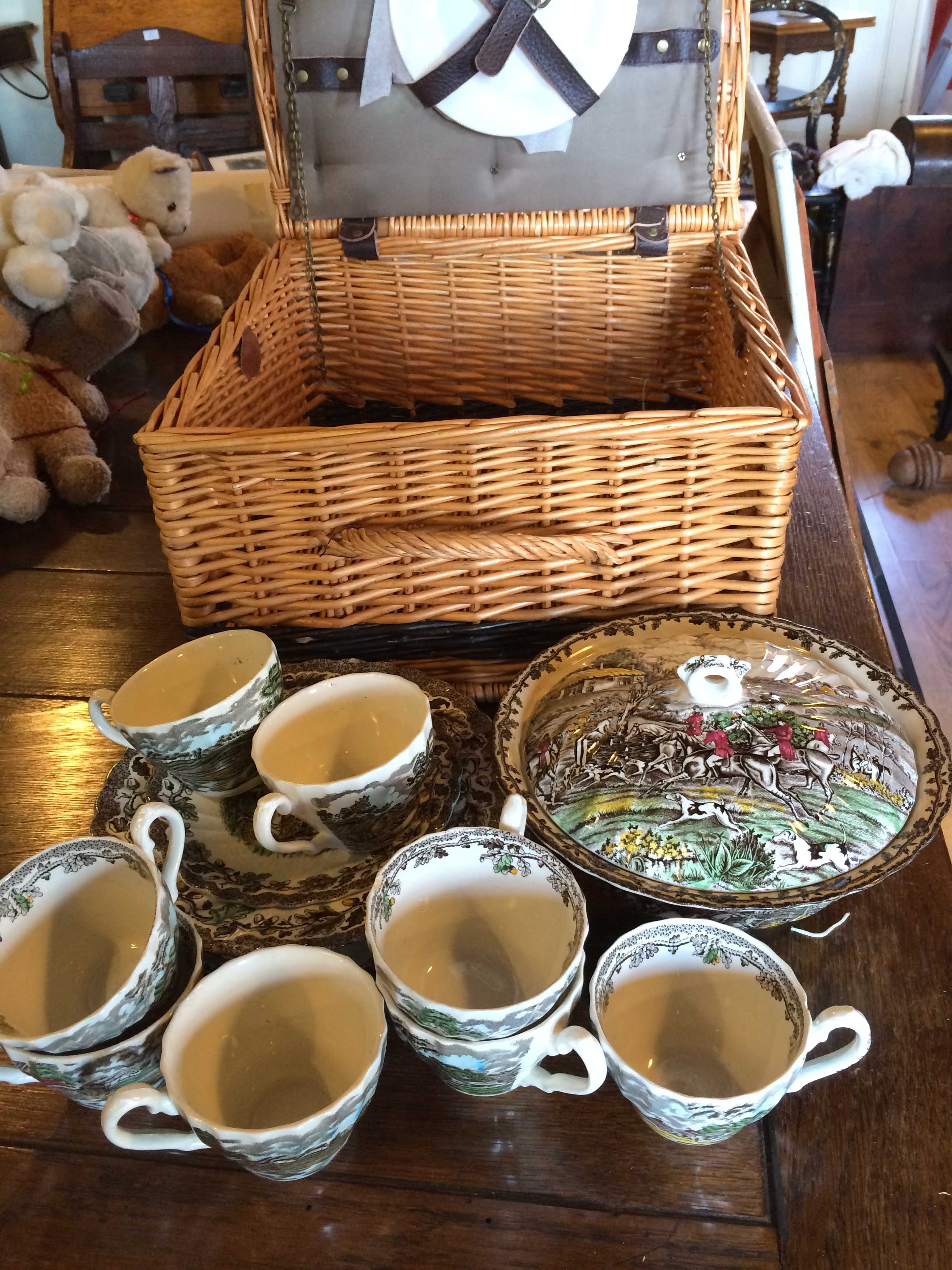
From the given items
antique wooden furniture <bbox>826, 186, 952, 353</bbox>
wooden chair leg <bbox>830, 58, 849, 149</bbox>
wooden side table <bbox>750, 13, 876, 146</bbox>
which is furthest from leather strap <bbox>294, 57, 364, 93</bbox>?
wooden chair leg <bbox>830, 58, 849, 149</bbox>

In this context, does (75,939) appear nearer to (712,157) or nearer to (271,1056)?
(271,1056)

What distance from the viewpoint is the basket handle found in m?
0.57

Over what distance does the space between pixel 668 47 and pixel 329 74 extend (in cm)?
30

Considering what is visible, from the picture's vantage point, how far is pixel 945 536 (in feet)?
6.01

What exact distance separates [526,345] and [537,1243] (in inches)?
31.0

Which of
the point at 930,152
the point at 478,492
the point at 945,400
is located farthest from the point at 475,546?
the point at 930,152

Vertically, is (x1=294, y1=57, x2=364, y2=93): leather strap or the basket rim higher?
(x1=294, y1=57, x2=364, y2=93): leather strap

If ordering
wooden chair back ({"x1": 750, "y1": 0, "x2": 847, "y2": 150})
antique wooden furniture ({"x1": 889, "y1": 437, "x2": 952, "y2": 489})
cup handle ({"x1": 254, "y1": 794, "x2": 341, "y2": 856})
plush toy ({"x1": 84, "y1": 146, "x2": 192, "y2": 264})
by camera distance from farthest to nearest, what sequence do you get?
wooden chair back ({"x1": 750, "y1": 0, "x2": 847, "y2": 150}), antique wooden furniture ({"x1": 889, "y1": 437, "x2": 952, "y2": 489}), plush toy ({"x1": 84, "y1": 146, "x2": 192, "y2": 264}), cup handle ({"x1": 254, "y1": 794, "x2": 341, "y2": 856})

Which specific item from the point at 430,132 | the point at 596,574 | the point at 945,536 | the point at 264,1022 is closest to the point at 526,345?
the point at 430,132

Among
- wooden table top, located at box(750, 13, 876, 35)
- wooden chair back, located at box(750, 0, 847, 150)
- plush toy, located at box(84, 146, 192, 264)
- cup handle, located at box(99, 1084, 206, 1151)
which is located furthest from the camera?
wooden table top, located at box(750, 13, 876, 35)

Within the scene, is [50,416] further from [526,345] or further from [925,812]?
[925,812]

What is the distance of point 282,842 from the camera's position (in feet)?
1.66

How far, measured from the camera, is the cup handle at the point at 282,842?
478mm

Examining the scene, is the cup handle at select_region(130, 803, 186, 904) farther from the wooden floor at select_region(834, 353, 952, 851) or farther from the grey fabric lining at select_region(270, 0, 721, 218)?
the wooden floor at select_region(834, 353, 952, 851)
